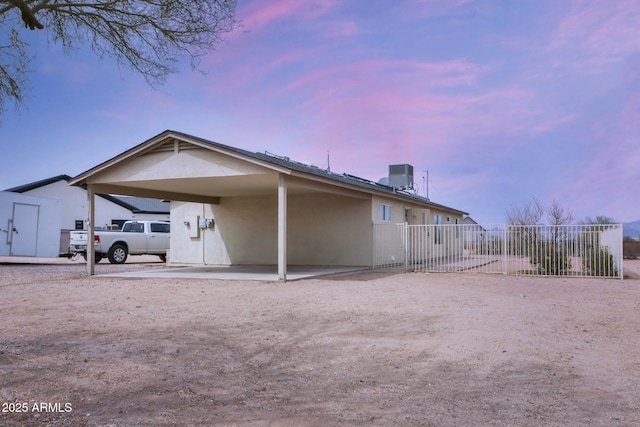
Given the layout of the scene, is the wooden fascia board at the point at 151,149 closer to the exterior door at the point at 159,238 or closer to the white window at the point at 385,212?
the white window at the point at 385,212

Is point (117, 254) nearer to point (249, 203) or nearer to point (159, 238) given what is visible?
point (159, 238)

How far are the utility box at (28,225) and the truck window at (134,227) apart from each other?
2.88m

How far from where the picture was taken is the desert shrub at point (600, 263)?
51.7 feet

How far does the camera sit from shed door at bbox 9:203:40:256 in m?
20.5

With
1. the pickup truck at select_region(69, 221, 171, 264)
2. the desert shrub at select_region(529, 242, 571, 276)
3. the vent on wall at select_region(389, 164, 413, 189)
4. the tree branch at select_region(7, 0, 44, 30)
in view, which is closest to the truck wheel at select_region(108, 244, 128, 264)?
the pickup truck at select_region(69, 221, 171, 264)

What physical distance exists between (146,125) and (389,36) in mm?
8339

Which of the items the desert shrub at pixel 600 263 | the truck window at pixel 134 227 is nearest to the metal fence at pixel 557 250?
the desert shrub at pixel 600 263

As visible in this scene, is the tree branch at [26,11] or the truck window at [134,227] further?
the truck window at [134,227]

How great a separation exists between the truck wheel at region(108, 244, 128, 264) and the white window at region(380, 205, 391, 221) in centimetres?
1188

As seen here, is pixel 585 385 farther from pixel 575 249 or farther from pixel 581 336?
pixel 575 249

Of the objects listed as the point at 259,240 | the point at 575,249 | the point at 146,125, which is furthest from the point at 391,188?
the point at 146,125

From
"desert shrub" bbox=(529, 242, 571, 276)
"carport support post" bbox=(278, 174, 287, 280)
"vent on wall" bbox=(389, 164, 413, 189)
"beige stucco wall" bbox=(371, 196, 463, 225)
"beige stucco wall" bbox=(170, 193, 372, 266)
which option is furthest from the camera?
"vent on wall" bbox=(389, 164, 413, 189)

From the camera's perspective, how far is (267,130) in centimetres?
1967

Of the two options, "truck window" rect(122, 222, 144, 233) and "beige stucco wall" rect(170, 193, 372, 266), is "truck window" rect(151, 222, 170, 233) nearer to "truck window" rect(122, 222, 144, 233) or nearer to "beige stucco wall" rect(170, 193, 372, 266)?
"truck window" rect(122, 222, 144, 233)
